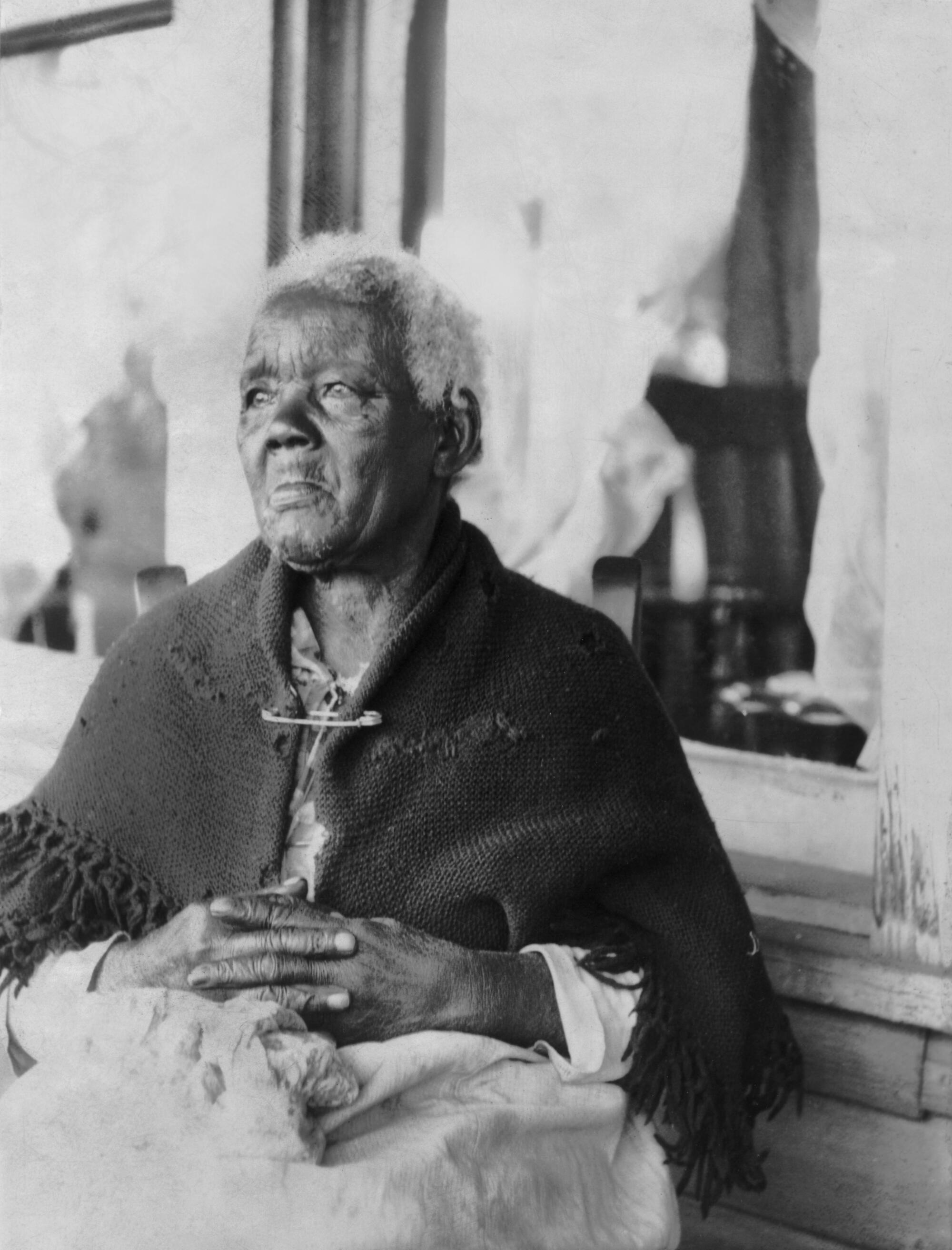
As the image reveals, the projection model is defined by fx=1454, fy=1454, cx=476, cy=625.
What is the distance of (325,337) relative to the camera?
6.63ft

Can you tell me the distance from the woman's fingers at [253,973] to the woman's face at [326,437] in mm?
537

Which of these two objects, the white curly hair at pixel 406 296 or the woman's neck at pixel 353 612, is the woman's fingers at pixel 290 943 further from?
the white curly hair at pixel 406 296

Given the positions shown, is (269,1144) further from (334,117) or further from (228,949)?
(334,117)

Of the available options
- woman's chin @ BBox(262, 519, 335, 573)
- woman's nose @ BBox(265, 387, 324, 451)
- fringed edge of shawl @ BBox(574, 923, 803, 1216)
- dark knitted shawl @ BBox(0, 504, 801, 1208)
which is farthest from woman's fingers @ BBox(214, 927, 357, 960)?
woman's nose @ BBox(265, 387, 324, 451)

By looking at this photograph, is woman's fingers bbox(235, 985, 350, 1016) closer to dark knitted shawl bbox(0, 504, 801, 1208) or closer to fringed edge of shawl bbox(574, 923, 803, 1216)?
dark knitted shawl bbox(0, 504, 801, 1208)

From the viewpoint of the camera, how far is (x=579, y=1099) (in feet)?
6.34

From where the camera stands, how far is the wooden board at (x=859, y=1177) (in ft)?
7.39

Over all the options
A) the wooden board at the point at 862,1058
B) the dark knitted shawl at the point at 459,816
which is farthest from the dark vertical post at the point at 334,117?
the wooden board at the point at 862,1058

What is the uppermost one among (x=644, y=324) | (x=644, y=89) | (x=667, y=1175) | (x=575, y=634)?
(x=644, y=89)

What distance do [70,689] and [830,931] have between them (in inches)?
61.8

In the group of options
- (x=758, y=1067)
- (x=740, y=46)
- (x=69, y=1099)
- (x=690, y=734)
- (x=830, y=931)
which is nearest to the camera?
(x=69, y=1099)

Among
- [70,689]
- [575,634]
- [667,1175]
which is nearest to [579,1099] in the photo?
[667,1175]

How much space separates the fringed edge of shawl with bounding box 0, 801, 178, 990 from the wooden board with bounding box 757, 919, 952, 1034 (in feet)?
3.25

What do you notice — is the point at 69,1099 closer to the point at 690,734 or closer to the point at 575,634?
the point at 575,634
